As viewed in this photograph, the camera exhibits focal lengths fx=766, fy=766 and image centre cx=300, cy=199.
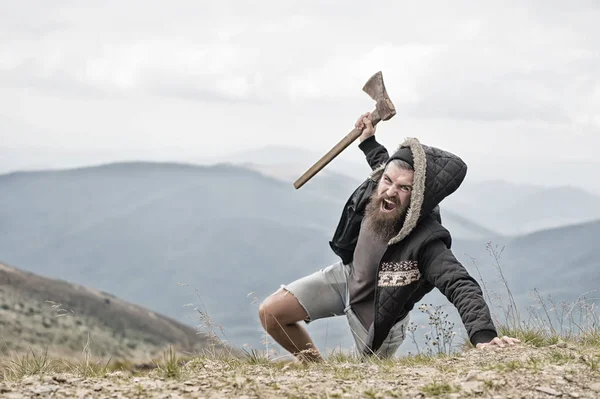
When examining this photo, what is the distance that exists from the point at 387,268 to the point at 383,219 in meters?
0.37

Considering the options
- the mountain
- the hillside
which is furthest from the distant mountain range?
the hillside

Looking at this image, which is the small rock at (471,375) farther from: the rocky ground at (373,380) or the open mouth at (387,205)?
the open mouth at (387,205)

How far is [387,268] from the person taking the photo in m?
5.68

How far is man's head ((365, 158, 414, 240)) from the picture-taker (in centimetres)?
566

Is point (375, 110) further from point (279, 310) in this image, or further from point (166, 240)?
point (166, 240)

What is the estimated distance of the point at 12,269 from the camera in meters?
29.4

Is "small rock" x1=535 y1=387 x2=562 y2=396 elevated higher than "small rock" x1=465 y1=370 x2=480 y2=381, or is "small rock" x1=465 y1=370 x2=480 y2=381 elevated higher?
"small rock" x1=465 y1=370 x2=480 y2=381

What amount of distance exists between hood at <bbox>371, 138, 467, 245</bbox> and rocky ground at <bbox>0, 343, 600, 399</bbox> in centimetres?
107

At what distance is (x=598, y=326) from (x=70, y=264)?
5424 inches

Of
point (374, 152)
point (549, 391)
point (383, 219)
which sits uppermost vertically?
point (374, 152)

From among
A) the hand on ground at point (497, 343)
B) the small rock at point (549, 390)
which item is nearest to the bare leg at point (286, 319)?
the hand on ground at point (497, 343)

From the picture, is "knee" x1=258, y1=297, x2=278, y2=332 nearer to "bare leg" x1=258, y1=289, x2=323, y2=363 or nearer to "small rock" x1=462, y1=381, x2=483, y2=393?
"bare leg" x1=258, y1=289, x2=323, y2=363

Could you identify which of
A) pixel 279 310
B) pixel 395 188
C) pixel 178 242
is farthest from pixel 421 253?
pixel 178 242

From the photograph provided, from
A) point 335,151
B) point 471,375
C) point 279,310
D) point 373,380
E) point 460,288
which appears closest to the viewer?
point 471,375
